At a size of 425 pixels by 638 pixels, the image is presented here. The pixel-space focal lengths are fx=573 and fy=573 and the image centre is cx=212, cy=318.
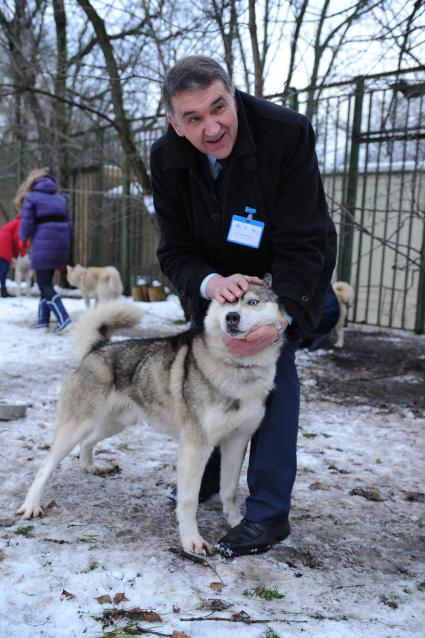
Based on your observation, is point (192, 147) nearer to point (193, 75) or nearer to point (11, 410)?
point (193, 75)

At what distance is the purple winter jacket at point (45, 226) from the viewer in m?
7.91

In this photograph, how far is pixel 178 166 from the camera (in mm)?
2613

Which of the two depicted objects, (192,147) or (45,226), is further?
(45,226)

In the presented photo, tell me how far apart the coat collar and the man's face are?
3cm

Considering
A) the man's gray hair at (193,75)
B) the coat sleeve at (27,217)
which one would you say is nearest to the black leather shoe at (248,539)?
the man's gray hair at (193,75)

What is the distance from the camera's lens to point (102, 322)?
3.24m

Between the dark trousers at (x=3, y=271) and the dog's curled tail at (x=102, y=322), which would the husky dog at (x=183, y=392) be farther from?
the dark trousers at (x=3, y=271)

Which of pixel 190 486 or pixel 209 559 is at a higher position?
pixel 190 486

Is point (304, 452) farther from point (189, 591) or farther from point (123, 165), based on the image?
point (123, 165)

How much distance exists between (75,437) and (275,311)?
122 cm

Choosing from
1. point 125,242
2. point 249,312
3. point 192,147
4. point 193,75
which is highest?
point 193,75

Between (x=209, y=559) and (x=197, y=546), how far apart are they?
0.08 meters

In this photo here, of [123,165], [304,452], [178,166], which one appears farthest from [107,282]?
[178,166]

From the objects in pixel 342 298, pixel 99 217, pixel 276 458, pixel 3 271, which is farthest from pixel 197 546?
pixel 99 217
